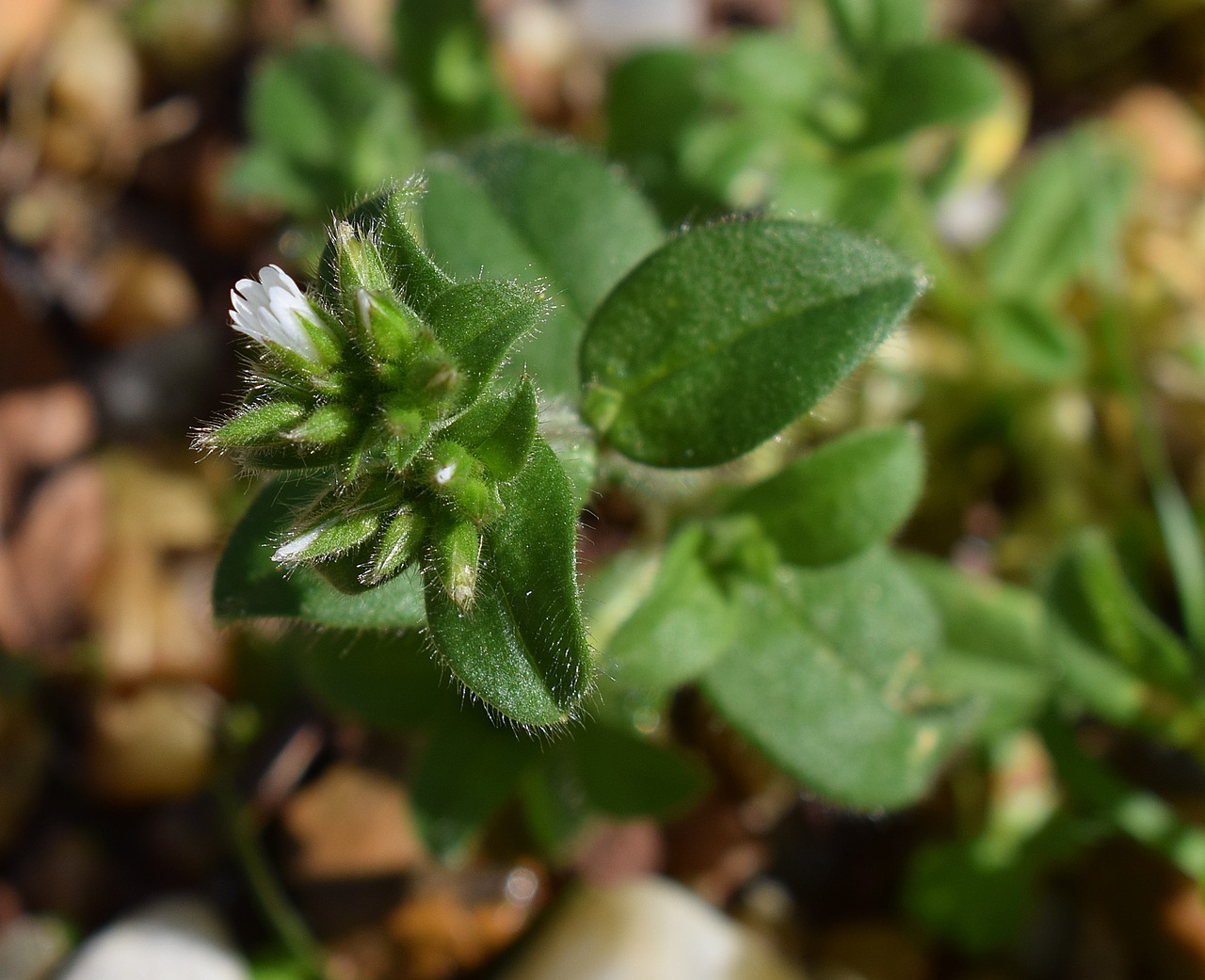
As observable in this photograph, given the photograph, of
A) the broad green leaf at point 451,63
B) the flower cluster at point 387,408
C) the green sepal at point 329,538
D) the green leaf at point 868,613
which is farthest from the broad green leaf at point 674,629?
the broad green leaf at point 451,63

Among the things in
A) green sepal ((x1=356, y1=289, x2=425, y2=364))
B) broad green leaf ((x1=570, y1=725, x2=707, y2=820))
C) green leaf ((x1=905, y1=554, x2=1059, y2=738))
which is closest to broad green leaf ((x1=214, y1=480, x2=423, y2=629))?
green sepal ((x1=356, y1=289, x2=425, y2=364))

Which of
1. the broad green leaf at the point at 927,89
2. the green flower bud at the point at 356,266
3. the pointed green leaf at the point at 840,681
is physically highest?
the green flower bud at the point at 356,266

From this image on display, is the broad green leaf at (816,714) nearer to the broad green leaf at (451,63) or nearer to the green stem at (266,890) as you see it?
the green stem at (266,890)

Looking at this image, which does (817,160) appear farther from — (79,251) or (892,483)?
(79,251)

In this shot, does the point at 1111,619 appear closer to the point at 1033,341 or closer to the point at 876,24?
the point at 1033,341

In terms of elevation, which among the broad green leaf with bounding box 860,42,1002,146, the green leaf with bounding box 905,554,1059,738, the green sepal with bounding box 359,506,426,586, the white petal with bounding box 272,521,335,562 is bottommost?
the green leaf with bounding box 905,554,1059,738

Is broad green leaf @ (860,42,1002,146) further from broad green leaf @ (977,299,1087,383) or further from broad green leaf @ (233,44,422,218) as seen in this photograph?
broad green leaf @ (233,44,422,218)

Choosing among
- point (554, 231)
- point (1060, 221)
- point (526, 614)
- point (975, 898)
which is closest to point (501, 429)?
point (526, 614)
